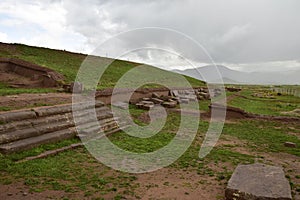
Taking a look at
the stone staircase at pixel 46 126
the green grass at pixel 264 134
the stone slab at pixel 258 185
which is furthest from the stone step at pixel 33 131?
the green grass at pixel 264 134

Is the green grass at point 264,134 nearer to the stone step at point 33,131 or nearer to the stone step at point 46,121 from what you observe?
the stone step at point 46,121

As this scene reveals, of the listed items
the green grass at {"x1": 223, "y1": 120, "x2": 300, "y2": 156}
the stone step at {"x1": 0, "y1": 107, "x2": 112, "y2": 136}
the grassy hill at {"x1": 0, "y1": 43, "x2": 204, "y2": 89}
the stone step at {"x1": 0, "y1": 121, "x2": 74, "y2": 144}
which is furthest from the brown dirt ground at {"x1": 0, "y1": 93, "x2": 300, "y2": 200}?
the grassy hill at {"x1": 0, "y1": 43, "x2": 204, "y2": 89}

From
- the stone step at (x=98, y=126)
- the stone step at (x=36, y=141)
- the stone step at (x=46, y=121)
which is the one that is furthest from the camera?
the stone step at (x=98, y=126)

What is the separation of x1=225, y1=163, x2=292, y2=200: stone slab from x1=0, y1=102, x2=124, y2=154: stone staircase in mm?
5697

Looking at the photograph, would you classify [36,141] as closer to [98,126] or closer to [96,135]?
[96,135]

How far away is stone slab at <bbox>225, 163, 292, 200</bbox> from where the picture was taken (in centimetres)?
494

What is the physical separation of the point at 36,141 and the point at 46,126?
104 centimetres

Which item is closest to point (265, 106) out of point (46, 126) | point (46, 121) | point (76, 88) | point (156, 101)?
point (156, 101)

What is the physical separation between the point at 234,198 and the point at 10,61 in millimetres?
21947

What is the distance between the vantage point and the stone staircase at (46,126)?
7590 mm

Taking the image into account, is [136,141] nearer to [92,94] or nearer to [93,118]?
[93,118]

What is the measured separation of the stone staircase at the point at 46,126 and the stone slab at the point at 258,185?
5.70 m

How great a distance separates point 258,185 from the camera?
17.5ft

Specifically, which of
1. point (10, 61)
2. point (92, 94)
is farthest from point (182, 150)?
point (10, 61)
